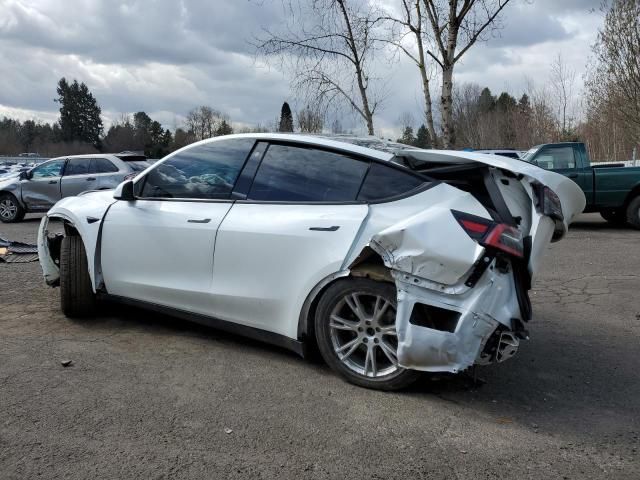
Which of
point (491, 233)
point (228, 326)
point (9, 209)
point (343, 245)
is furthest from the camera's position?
point (9, 209)

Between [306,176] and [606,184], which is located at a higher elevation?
[306,176]

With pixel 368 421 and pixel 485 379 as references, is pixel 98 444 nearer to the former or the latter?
pixel 368 421

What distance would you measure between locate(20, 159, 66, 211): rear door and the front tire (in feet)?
43.0

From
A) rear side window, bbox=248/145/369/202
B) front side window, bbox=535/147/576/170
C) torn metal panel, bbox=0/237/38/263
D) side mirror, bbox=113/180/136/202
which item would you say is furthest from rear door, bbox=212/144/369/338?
front side window, bbox=535/147/576/170

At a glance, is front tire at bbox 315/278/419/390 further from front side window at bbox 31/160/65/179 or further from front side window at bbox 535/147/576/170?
front side window at bbox 31/160/65/179

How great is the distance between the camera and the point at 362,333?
11.5ft

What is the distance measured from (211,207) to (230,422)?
1684 millimetres

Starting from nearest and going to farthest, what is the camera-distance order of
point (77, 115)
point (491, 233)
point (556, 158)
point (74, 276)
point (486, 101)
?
1. point (491, 233)
2. point (74, 276)
3. point (556, 158)
4. point (486, 101)
5. point (77, 115)

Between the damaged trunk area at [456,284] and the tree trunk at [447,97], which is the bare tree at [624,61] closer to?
the tree trunk at [447,97]

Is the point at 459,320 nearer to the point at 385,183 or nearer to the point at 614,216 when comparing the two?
the point at 385,183

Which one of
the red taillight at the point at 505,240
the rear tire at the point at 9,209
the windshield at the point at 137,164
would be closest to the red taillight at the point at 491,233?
the red taillight at the point at 505,240

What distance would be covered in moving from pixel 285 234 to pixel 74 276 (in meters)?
2.20

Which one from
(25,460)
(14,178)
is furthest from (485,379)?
(14,178)

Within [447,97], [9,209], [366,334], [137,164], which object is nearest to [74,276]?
[366,334]
